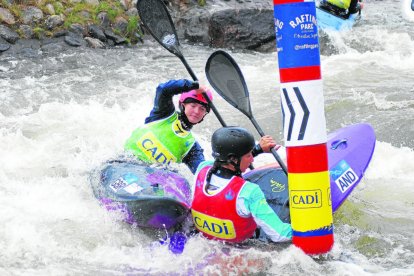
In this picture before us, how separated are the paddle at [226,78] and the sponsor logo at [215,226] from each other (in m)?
1.22

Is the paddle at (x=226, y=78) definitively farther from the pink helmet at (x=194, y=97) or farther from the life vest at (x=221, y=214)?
the life vest at (x=221, y=214)

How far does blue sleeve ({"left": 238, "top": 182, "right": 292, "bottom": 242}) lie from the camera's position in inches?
148

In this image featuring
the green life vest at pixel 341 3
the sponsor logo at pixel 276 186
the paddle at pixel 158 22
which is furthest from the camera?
the green life vest at pixel 341 3

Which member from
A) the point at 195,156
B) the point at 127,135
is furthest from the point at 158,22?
the point at 127,135

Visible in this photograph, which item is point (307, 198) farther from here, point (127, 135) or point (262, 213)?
point (127, 135)

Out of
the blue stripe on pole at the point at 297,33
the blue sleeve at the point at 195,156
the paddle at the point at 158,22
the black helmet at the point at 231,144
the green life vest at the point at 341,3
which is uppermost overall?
the blue stripe on pole at the point at 297,33

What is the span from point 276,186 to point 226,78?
911 mm

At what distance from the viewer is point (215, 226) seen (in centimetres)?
393

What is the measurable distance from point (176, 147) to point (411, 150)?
113 inches

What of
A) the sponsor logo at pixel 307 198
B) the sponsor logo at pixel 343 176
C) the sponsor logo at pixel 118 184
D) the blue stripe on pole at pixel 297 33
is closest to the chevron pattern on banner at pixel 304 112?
the blue stripe on pole at pixel 297 33

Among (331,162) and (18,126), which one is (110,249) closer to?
(331,162)

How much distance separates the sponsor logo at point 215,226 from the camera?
390 cm

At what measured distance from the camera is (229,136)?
386cm

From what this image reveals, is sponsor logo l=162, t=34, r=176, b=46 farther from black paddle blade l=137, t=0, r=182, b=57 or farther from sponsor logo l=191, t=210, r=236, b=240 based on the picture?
sponsor logo l=191, t=210, r=236, b=240
